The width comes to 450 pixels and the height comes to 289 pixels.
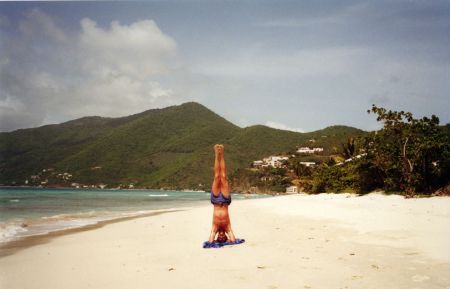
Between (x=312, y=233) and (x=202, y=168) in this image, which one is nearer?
(x=312, y=233)

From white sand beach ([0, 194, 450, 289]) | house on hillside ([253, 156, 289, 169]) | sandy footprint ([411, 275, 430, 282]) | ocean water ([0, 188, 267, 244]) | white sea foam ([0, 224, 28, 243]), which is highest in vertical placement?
house on hillside ([253, 156, 289, 169])

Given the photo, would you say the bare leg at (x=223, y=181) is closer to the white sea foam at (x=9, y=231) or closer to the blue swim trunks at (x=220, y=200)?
the blue swim trunks at (x=220, y=200)

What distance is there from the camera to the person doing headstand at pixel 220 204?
977 cm

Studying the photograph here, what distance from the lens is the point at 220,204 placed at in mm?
9930

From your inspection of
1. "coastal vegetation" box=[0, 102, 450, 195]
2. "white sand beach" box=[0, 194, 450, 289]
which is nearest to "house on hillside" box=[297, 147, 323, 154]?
"coastal vegetation" box=[0, 102, 450, 195]

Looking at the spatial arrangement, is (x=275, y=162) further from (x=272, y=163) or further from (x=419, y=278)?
(x=419, y=278)

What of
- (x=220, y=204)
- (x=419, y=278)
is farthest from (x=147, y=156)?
(x=419, y=278)

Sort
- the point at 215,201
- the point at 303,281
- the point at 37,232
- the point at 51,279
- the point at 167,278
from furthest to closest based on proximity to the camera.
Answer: the point at 37,232 → the point at 215,201 → the point at 51,279 → the point at 167,278 → the point at 303,281

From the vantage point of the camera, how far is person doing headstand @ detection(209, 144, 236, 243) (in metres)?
9.77

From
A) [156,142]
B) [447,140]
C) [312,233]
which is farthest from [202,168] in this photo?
[312,233]

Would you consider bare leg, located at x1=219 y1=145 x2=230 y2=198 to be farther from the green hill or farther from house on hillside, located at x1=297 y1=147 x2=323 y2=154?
the green hill

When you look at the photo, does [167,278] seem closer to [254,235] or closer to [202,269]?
[202,269]

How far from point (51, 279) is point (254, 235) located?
6.59 meters

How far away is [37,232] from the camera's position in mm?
15477
